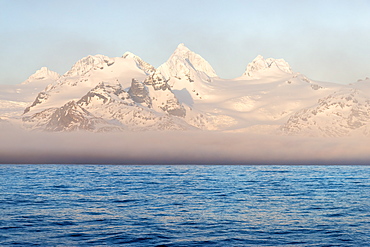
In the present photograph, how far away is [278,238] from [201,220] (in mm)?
17161

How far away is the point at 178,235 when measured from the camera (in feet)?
213

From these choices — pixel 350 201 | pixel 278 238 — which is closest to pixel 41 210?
pixel 278 238

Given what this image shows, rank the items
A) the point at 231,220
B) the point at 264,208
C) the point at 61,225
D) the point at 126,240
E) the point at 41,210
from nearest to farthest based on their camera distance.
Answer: the point at 126,240
the point at 61,225
the point at 231,220
the point at 41,210
the point at 264,208

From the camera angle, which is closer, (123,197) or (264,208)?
(264,208)

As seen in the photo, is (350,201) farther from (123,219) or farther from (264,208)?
(123,219)

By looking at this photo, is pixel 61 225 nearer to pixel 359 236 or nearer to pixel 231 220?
pixel 231 220

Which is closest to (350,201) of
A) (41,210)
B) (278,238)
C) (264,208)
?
(264,208)

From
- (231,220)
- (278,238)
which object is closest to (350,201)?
(231,220)

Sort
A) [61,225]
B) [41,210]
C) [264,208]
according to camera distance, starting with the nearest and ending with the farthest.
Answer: [61,225] < [41,210] < [264,208]

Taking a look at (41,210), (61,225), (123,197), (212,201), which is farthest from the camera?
(123,197)

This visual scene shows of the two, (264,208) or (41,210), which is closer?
(41,210)

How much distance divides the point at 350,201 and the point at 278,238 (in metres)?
50.8

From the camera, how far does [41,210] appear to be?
87.7 metres

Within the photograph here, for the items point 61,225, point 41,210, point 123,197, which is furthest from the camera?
point 123,197
